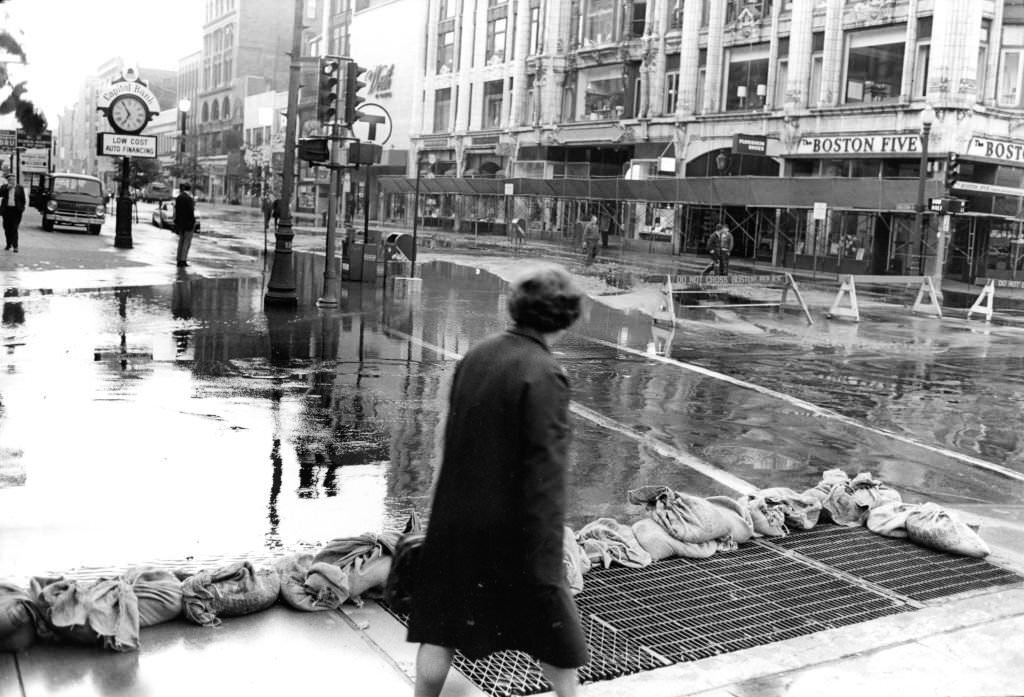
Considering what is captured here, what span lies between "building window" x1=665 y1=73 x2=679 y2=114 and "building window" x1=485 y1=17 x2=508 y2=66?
17.6 metres

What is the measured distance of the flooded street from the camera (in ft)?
24.2

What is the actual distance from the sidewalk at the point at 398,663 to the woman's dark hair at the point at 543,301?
1704 millimetres

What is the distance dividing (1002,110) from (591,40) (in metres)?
26.3

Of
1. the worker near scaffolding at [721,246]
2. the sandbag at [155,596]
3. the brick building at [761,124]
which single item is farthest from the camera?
the brick building at [761,124]

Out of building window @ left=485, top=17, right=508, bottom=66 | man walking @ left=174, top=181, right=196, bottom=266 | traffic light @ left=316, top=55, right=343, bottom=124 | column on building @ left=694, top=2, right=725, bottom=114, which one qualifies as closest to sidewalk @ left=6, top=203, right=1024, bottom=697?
traffic light @ left=316, top=55, right=343, bottom=124

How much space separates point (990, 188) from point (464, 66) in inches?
1695

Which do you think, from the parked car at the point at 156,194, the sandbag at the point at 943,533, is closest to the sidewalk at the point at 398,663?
the sandbag at the point at 943,533

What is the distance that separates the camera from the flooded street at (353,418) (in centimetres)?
739

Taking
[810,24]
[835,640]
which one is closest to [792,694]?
[835,640]

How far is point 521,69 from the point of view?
6912cm

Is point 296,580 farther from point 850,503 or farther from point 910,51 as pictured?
point 910,51

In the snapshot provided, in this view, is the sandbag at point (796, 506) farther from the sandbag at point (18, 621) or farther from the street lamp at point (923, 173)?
the street lamp at point (923, 173)

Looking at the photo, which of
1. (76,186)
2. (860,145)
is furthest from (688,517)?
(860,145)

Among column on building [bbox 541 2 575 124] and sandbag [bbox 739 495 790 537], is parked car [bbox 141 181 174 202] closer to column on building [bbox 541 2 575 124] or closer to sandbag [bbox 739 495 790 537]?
column on building [bbox 541 2 575 124]
